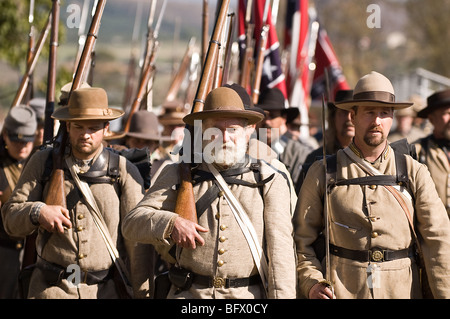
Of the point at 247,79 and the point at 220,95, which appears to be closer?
the point at 220,95

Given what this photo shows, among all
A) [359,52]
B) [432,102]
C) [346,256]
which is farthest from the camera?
[359,52]

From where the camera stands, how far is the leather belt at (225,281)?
4.30m

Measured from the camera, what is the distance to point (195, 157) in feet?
15.0

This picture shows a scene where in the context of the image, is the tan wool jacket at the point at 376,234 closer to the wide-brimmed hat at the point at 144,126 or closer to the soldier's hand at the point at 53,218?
the soldier's hand at the point at 53,218

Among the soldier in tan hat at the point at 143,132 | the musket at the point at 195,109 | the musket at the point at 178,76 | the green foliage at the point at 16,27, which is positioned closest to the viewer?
the musket at the point at 195,109

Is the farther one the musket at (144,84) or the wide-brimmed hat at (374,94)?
the musket at (144,84)

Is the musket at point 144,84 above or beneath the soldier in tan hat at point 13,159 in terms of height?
above

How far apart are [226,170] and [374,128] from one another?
102cm

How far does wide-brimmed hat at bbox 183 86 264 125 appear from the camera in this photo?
4.36 m

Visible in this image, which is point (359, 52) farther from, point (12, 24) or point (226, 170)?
point (226, 170)

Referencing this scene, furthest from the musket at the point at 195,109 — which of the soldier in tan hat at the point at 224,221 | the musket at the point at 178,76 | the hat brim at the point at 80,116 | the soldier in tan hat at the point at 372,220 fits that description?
the musket at the point at 178,76

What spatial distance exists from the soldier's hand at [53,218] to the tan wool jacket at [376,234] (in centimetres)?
157
